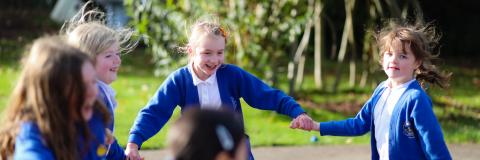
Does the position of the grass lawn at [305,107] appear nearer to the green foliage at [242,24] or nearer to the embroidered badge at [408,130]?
the green foliage at [242,24]

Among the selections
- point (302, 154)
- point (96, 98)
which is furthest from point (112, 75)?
point (302, 154)

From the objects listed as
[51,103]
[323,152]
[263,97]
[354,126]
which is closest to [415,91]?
[354,126]

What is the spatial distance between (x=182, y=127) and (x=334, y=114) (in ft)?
19.9

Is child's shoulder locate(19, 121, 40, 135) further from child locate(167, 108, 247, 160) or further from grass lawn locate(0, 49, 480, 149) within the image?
grass lawn locate(0, 49, 480, 149)

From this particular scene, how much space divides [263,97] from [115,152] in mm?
921

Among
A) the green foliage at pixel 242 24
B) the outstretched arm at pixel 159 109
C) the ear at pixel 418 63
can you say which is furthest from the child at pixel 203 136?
the green foliage at pixel 242 24

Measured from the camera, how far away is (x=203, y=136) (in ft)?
7.20

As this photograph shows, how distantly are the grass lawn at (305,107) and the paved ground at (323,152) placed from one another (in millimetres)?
213

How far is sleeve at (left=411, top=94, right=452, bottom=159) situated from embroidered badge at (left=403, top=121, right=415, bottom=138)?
0.06 meters

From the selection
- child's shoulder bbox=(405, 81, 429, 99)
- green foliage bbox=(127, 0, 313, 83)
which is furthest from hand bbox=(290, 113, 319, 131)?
green foliage bbox=(127, 0, 313, 83)

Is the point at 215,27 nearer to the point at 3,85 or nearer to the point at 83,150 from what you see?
the point at 83,150

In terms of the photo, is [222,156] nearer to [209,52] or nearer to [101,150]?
[101,150]

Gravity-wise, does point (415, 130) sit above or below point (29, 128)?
below

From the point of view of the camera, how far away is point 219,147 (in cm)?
221
